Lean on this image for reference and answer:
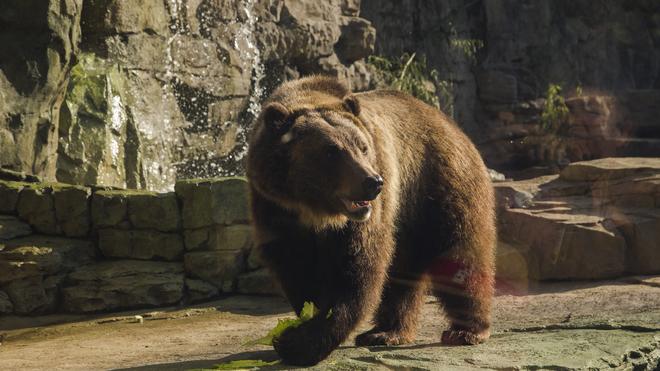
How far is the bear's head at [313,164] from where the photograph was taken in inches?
198

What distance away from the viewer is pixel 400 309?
6016 mm

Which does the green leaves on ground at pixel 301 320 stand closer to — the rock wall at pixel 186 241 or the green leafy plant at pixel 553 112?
the rock wall at pixel 186 241

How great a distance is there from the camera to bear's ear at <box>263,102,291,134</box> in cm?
520

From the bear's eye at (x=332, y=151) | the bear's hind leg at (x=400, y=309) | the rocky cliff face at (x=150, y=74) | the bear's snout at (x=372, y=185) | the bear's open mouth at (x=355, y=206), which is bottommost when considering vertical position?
the bear's hind leg at (x=400, y=309)

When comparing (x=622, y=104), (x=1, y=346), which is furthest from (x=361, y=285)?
(x=622, y=104)

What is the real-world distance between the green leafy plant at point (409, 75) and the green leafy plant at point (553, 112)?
1.99 m

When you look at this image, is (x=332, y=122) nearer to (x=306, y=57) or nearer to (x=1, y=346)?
(x=1, y=346)

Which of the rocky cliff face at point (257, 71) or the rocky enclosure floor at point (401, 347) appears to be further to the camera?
the rocky cliff face at point (257, 71)

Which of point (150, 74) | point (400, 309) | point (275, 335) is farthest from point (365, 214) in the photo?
point (150, 74)

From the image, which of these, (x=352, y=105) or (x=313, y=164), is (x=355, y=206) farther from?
(x=352, y=105)

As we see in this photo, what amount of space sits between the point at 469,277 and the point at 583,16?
14.5m

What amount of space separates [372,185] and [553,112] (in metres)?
12.4

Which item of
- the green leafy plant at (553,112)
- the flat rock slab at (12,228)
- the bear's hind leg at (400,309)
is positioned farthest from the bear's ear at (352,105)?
the green leafy plant at (553,112)

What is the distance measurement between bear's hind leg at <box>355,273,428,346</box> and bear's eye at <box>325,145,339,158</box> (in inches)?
49.2
